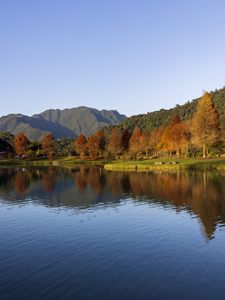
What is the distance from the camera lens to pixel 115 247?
107ft

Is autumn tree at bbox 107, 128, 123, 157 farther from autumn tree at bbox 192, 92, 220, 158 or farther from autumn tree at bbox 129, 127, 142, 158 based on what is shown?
autumn tree at bbox 192, 92, 220, 158

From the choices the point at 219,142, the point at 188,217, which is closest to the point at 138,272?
the point at 188,217

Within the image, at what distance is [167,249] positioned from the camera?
104 ft

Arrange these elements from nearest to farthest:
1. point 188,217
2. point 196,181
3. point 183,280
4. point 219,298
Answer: point 219,298
point 183,280
point 188,217
point 196,181

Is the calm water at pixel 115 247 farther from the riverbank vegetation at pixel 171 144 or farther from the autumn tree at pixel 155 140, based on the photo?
the autumn tree at pixel 155 140

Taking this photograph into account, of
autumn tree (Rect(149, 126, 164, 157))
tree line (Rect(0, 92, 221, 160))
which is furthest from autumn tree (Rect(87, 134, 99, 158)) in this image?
autumn tree (Rect(149, 126, 164, 157))

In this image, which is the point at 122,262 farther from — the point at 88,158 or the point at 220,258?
the point at 88,158

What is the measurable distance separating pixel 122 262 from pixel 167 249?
5.04 meters

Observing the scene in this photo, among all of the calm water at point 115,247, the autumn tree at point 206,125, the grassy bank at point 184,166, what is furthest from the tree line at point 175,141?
the calm water at point 115,247

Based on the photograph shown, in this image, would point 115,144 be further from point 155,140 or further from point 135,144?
point 155,140

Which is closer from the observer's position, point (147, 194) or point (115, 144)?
point (147, 194)

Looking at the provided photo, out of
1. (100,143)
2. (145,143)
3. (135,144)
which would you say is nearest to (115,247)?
(135,144)

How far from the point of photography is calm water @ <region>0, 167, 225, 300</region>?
23359 mm

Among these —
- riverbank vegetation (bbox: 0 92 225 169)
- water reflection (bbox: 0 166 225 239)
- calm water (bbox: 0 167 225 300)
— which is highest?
riverbank vegetation (bbox: 0 92 225 169)
